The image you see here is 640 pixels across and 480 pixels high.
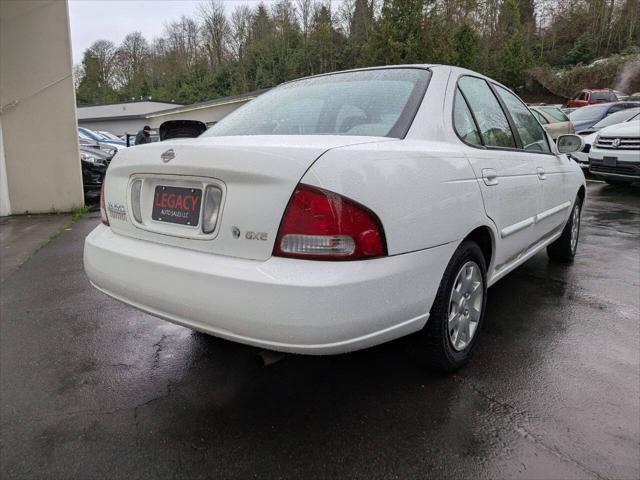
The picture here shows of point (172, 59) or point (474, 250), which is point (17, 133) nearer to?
point (474, 250)

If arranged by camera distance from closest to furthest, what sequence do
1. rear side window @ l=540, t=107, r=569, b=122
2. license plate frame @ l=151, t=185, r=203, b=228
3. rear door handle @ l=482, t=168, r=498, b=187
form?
license plate frame @ l=151, t=185, r=203, b=228
rear door handle @ l=482, t=168, r=498, b=187
rear side window @ l=540, t=107, r=569, b=122

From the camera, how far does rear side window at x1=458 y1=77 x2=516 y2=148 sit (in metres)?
2.84

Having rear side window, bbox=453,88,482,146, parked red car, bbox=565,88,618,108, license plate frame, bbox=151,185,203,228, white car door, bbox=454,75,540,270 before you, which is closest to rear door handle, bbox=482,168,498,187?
white car door, bbox=454,75,540,270

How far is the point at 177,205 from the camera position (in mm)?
2150

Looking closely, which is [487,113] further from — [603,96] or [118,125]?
[118,125]

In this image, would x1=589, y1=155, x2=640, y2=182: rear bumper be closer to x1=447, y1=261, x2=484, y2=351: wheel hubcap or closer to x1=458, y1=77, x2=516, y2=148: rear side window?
x1=458, y1=77, x2=516, y2=148: rear side window

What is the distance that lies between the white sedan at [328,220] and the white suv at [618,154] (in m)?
7.17

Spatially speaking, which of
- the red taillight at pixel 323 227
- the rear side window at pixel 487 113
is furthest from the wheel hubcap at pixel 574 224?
the red taillight at pixel 323 227

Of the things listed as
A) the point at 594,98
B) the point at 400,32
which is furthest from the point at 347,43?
the point at 594,98

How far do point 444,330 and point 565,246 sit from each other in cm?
281

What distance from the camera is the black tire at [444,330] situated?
88.5 inches

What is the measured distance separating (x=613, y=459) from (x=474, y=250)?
105cm

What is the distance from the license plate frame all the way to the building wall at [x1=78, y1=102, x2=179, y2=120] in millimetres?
45846

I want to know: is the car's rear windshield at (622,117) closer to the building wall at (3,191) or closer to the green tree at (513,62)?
the building wall at (3,191)
